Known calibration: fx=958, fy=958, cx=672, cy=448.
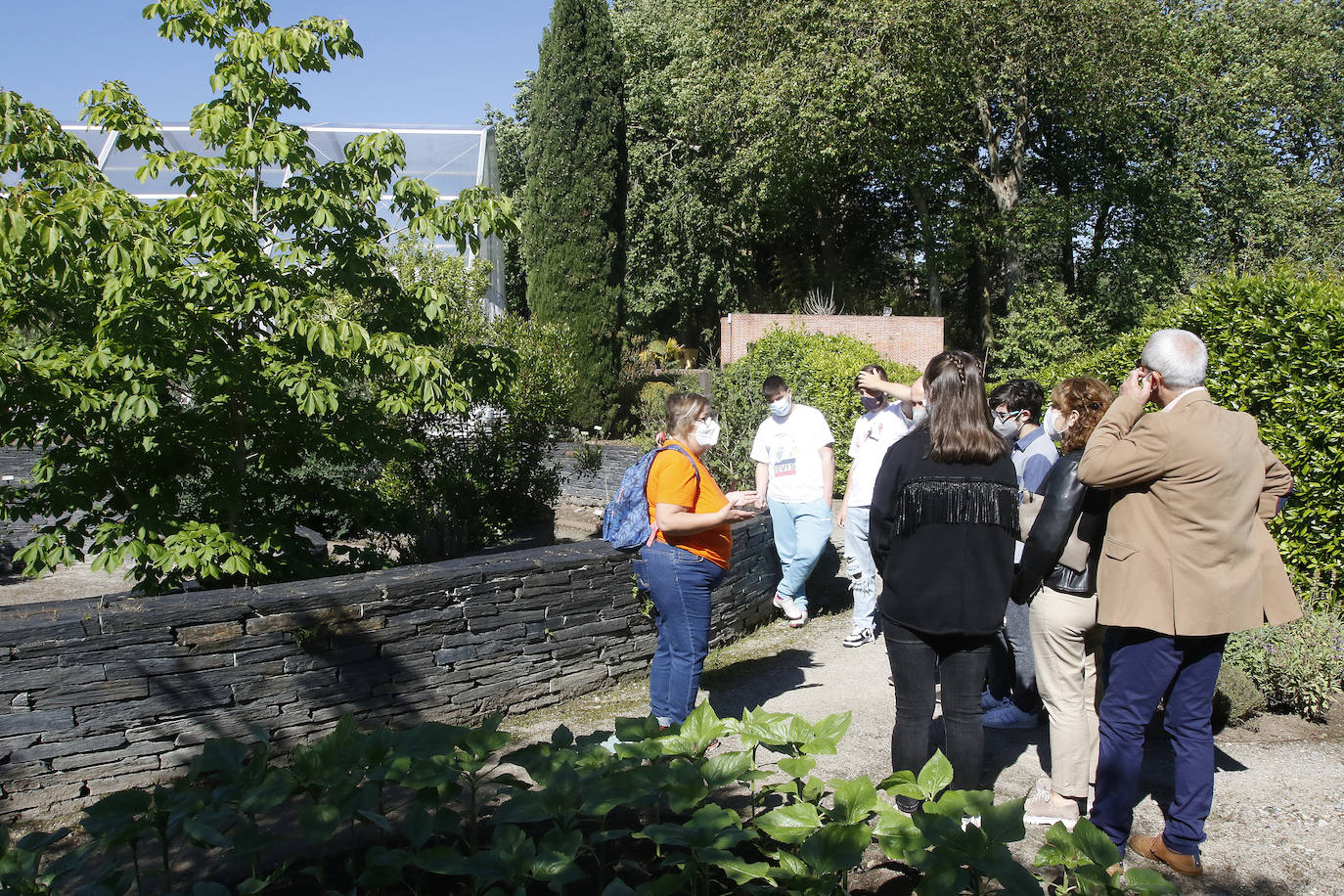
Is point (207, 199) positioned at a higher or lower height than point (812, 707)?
higher

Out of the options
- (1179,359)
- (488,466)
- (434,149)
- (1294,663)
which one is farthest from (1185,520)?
(434,149)

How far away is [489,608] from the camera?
504 centimetres

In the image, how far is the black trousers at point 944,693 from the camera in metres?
3.38

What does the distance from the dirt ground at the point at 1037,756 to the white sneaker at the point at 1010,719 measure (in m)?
0.04

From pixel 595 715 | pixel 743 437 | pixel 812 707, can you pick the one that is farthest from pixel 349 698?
pixel 743 437

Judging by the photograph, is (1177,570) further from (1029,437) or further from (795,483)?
(795,483)

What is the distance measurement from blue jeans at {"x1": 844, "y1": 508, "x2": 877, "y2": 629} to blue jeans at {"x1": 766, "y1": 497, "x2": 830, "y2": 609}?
26 centimetres

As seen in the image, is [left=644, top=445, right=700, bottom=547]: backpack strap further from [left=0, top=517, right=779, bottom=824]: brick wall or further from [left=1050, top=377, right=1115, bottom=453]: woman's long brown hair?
A: [left=1050, top=377, right=1115, bottom=453]: woman's long brown hair

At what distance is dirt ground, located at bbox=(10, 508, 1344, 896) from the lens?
11.2 feet

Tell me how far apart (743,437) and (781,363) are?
278 cm

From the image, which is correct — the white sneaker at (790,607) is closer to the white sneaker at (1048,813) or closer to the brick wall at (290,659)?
the brick wall at (290,659)

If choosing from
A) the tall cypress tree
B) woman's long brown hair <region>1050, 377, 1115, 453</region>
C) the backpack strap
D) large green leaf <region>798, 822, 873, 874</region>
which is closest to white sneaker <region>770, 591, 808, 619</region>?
the backpack strap

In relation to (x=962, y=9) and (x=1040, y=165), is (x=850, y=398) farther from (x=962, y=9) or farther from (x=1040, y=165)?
(x=1040, y=165)

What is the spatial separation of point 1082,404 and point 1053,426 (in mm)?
783
